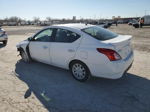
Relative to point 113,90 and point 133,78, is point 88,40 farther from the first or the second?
point 133,78

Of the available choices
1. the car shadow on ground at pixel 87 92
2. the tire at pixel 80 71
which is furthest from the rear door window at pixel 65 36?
the car shadow on ground at pixel 87 92

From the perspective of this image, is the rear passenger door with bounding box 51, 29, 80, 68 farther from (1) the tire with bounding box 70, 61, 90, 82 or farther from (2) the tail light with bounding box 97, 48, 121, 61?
(2) the tail light with bounding box 97, 48, 121, 61

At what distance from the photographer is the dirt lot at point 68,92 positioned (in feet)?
11.8

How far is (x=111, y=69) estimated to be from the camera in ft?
13.6

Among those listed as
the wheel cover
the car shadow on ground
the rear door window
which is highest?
the rear door window

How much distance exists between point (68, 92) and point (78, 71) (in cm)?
80

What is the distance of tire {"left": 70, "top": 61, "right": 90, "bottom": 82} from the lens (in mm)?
4672

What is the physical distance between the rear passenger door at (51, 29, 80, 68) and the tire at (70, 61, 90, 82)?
260mm

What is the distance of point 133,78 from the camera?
5117 mm

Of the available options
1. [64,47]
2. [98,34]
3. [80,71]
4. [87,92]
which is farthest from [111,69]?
[64,47]

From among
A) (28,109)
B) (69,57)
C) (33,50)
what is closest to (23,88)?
(28,109)

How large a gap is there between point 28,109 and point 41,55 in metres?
2.73

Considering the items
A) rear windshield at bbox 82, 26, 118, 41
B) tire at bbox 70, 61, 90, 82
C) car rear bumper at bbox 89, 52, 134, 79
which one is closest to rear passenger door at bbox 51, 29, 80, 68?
tire at bbox 70, 61, 90, 82

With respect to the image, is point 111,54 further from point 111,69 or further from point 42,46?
point 42,46
